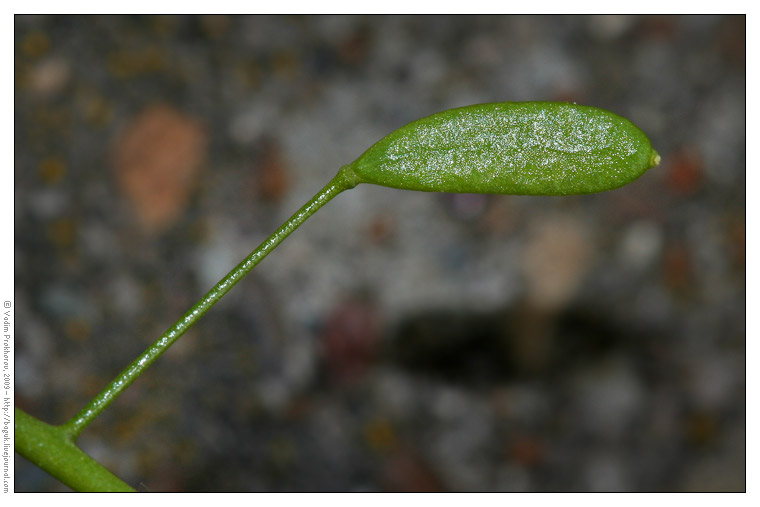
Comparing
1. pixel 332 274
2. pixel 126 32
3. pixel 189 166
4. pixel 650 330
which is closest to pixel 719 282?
pixel 650 330

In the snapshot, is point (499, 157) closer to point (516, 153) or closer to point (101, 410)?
point (516, 153)

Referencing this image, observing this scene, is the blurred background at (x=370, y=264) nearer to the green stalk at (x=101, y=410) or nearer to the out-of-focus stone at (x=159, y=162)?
the out-of-focus stone at (x=159, y=162)

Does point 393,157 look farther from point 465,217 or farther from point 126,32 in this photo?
point 126,32

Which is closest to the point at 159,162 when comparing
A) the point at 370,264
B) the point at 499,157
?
the point at 370,264

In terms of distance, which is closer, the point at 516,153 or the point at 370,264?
the point at 516,153

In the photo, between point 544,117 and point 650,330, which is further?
point 650,330

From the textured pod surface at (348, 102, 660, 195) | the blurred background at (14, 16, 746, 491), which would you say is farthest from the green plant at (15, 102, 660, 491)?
the blurred background at (14, 16, 746, 491)

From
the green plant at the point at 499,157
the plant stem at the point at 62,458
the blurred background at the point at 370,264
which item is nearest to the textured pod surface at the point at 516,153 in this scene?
the green plant at the point at 499,157
